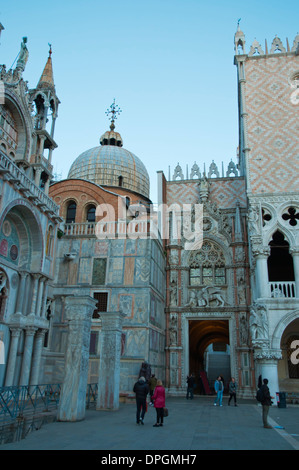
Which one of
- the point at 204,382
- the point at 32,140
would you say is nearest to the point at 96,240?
the point at 32,140

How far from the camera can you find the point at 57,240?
66.1 ft

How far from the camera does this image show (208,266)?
75.5 ft

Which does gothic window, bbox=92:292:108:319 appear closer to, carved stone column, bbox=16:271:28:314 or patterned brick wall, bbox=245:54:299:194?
carved stone column, bbox=16:271:28:314

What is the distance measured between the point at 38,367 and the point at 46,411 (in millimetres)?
5230

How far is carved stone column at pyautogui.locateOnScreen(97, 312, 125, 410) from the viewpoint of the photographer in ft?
41.1

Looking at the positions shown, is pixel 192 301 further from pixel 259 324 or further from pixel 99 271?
pixel 99 271

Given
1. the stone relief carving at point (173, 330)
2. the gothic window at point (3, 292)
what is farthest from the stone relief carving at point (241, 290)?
the gothic window at point (3, 292)

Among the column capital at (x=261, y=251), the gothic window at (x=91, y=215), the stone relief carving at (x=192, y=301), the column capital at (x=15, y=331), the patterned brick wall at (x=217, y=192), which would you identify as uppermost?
the patterned brick wall at (x=217, y=192)

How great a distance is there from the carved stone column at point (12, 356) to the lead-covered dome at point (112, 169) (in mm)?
17871

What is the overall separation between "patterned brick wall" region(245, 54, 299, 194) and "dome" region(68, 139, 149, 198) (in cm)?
1304

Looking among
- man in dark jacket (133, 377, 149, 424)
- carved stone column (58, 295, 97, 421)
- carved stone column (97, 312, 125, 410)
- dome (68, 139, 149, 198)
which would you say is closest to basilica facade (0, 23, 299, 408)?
carved stone column (97, 312, 125, 410)

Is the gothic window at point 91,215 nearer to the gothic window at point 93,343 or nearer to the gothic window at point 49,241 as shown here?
the gothic window at point 49,241

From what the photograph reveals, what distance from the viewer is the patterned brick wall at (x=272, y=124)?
66.6 feet

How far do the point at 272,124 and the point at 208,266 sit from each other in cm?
864
